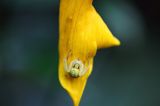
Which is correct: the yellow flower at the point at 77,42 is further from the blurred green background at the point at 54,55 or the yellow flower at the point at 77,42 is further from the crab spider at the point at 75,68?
the blurred green background at the point at 54,55

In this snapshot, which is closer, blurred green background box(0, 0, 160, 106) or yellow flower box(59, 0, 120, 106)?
yellow flower box(59, 0, 120, 106)

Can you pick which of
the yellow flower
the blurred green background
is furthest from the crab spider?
the blurred green background

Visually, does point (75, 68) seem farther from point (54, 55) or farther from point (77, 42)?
point (54, 55)

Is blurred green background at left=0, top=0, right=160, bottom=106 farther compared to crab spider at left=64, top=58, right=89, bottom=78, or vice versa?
blurred green background at left=0, top=0, right=160, bottom=106

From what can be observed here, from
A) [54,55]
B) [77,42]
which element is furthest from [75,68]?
[54,55]

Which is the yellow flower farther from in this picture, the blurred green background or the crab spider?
the blurred green background

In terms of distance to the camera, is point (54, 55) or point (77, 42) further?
point (54, 55)
